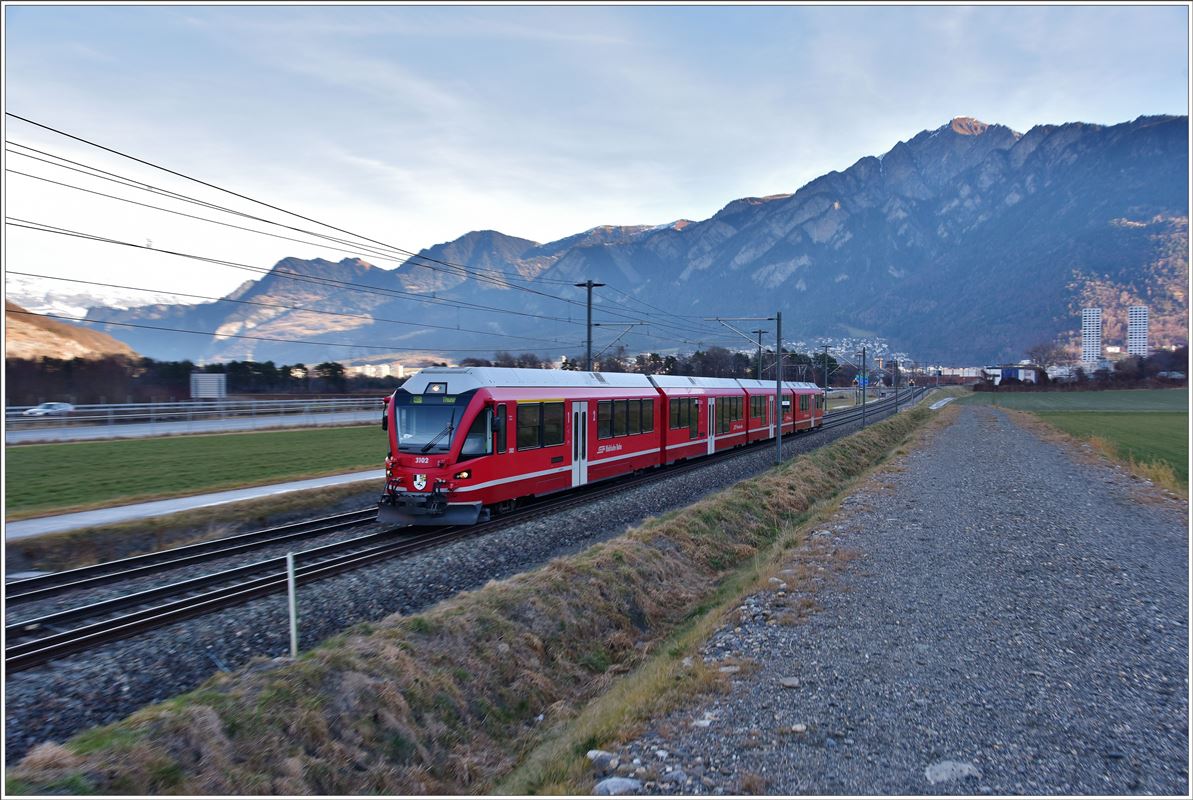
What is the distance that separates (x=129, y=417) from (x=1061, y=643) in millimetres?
41948

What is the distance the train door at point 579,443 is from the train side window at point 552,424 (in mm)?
673

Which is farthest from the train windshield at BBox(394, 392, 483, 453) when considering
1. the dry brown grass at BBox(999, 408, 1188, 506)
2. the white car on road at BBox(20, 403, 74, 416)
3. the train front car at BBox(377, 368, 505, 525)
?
the white car on road at BBox(20, 403, 74, 416)

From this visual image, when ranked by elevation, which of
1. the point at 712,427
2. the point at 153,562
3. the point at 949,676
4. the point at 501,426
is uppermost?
the point at 501,426

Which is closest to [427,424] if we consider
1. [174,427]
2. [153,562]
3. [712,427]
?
[153,562]

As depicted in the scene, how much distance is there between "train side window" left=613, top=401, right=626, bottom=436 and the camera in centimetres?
2103

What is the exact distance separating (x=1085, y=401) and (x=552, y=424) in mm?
52510

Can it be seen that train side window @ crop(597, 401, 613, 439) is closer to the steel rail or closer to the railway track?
the railway track

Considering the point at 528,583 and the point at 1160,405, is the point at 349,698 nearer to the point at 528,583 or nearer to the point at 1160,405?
the point at 528,583

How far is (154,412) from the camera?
37406 millimetres

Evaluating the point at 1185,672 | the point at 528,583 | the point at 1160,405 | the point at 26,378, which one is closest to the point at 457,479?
the point at 528,583

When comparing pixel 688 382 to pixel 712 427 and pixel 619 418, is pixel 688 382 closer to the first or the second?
pixel 712 427

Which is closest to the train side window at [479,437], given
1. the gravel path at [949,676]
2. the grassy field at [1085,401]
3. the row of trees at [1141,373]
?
the gravel path at [949,676]

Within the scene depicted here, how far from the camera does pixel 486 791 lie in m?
6.54

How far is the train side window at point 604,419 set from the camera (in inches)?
790
